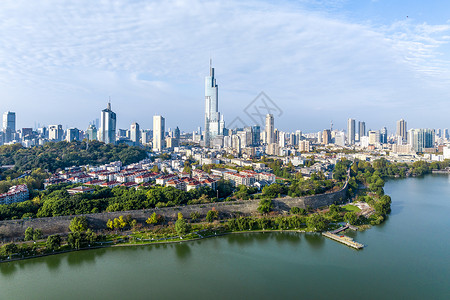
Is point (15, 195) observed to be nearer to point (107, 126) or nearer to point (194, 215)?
point (194, 215)

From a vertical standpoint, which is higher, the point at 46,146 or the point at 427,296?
the point at 46,146

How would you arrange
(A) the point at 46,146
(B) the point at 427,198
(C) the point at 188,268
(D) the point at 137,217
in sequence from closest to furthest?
(C) the point at 188,268
(D) the point at 137,217
(B) the point at 427,198
(A) the point at 46,146

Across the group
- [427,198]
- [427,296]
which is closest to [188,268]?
[427,296]

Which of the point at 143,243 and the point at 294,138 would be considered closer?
the point at 143,243

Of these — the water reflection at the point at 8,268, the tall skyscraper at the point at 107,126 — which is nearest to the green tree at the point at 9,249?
the water reflection at the point at 8,268

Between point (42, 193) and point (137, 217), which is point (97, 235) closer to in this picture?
point (137, 217)

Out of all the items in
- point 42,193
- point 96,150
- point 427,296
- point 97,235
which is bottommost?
point 427,296

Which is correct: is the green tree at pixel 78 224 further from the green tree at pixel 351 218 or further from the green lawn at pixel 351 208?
the green lawn at pixel 351 208

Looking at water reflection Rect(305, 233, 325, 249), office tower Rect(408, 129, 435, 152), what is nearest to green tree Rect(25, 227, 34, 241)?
water reflection Rect(305, 233, 325, 249)

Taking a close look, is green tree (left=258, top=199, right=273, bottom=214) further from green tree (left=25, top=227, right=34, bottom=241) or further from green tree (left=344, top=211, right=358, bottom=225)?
green tree (left=25, top=227, right=34, bottom=241)
